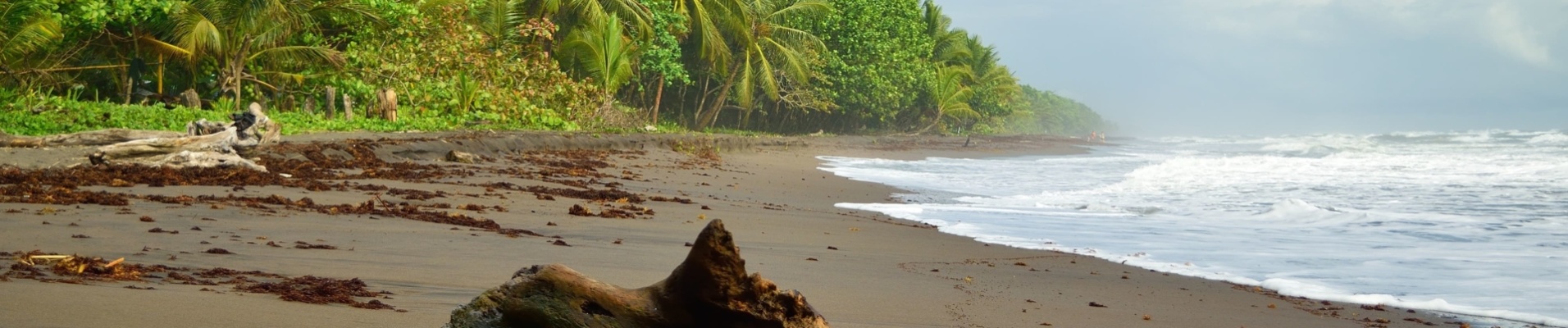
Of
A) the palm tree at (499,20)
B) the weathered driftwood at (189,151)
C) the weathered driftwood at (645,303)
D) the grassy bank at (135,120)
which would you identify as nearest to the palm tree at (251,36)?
the grassy bank at (135,120)

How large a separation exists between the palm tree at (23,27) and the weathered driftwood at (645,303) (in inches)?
560

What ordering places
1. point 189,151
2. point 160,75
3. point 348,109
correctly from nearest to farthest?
point 189,151 < point 160,75 < point 348,109

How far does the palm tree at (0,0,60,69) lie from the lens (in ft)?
46.2

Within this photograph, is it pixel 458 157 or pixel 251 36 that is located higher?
pixel 251 36

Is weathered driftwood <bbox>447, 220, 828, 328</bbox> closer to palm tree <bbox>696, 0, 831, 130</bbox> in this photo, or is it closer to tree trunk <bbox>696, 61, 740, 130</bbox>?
palm tree <bbox>696, 0, 831, 130</bbox>

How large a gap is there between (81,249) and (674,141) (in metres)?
17.8

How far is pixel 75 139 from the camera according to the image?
31.2 ft

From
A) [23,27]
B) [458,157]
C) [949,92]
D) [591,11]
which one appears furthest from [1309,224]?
[949,92]

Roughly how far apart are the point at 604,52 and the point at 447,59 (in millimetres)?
3989

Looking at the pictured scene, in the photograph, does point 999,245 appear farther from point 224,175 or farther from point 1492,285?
point 224,175

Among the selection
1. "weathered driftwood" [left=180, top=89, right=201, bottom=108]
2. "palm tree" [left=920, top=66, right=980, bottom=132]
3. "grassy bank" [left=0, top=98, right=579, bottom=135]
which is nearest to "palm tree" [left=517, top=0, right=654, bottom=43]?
"grassy bank" [left=0, top=98, right=579, bottom=135]

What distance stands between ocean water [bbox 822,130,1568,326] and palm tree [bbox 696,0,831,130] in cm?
1106

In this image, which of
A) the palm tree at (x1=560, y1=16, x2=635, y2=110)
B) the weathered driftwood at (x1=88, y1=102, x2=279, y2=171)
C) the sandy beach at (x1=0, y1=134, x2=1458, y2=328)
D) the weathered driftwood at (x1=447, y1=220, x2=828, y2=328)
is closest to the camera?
the weathered driftwood at (x1=447, y1=220, x2=828, y2=328)

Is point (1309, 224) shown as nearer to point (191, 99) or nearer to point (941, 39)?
point (191, 99)
